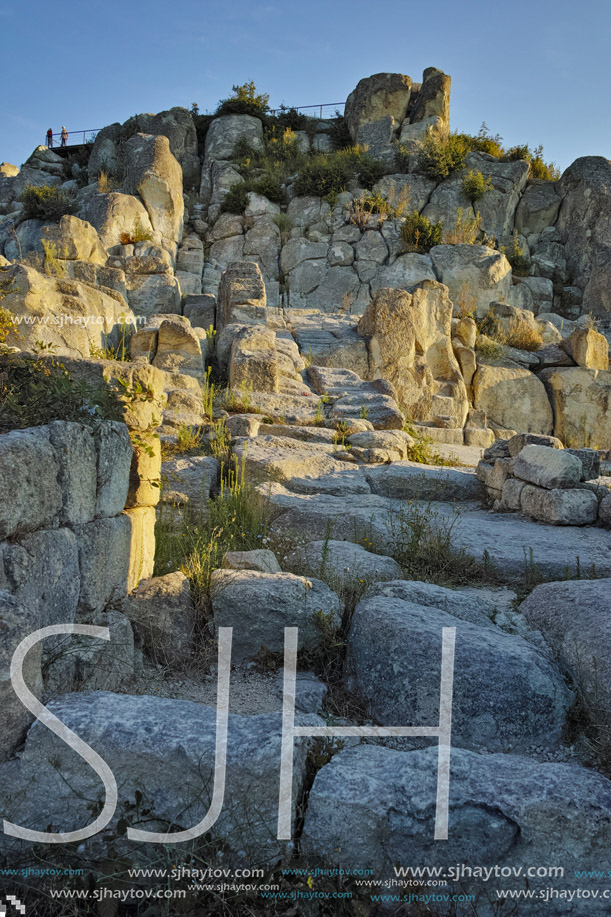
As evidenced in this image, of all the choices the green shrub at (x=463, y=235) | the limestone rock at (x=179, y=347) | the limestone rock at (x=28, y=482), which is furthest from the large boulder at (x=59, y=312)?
the green shrub at (x=463, y=235)

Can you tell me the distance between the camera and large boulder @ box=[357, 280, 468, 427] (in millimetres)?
11656

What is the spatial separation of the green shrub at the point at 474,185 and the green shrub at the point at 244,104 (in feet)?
31.8

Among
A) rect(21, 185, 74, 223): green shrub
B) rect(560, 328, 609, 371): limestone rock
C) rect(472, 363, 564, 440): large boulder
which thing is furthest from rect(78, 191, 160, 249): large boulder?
rect(560, 328, 609, 371): limestone rock

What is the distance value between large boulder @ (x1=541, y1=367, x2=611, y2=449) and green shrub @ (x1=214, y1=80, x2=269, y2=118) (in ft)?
61.5

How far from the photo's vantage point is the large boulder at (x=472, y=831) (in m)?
1.94

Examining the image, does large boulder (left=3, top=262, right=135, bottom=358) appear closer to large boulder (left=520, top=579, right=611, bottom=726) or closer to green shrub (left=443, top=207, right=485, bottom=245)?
large boulder (left=520, top=579, right=611, bottom=726)

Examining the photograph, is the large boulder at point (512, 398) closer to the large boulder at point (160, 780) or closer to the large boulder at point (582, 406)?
the large boulder at point (582, 406)

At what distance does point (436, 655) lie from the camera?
2.93 metres

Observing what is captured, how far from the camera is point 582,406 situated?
42.2 ft

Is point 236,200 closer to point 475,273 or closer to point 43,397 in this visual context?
point 475,273

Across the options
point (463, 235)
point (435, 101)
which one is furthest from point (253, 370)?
point (435, 101)

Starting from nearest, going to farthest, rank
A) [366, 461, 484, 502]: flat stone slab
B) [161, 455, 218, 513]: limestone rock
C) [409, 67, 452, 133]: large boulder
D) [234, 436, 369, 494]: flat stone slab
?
[161, 455, 218, 513]: limestone rock → [234, 436, 369, 494]: flat stone slab → [366, 461, 484, 502]: flat stone slab → [409, 67, 452, 133]: large boulder

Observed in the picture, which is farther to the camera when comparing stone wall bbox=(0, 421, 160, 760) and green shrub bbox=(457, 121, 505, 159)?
green shrub bbox=(457, 121, 505, 159)

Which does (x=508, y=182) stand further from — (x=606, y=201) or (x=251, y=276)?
(x=251, y=276)
